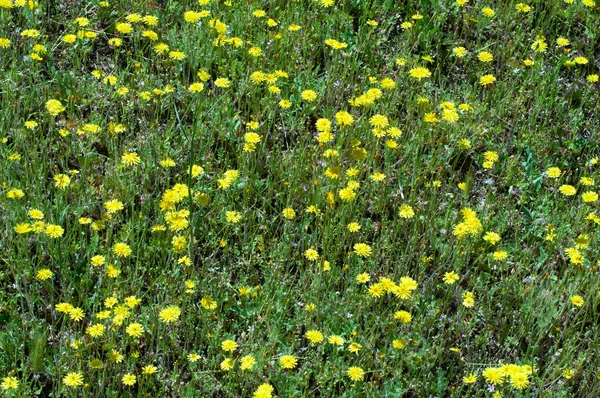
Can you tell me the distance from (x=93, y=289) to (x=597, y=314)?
2184 millimetres

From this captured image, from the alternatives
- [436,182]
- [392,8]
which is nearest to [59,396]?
[436,182]

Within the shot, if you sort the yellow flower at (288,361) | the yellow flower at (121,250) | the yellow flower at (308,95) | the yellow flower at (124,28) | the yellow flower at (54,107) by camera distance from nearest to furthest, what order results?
the yellow flower at (288,361), the yellow flower at (121,250), the yellow flower at (54,107), the yellow flower at (308,95), the yellow flower at (124,28)

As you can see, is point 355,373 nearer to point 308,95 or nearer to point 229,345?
point 229,345

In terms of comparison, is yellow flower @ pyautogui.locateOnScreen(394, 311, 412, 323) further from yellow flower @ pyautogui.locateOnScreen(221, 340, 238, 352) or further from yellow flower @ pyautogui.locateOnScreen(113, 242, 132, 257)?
yellow flower @ pyautogui.locateOnScreen(113, 242, 132, 257)

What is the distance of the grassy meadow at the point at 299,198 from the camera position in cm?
342

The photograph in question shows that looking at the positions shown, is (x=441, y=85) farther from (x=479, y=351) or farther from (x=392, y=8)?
(x=479, y=351)

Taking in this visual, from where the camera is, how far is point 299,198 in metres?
4.08

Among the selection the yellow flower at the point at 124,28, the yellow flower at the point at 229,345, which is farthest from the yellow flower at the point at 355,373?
the yellow flower at the point at 124,28

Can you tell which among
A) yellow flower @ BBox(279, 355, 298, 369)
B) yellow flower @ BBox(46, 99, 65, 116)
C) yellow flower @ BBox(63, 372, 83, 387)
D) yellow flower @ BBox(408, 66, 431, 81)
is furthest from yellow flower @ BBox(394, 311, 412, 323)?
yellow flower @ BBox(46, 99, 65, 116)

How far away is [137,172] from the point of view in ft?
13.2

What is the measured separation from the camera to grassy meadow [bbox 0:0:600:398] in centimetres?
342

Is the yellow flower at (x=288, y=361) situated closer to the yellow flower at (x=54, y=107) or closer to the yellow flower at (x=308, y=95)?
the yellow flower at (x=308, y=95)

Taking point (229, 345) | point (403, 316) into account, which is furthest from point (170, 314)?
point (403, 316)

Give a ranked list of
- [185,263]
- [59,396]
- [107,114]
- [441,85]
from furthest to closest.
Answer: [441,85] → [107,114] → [185,263] → [59,396]
